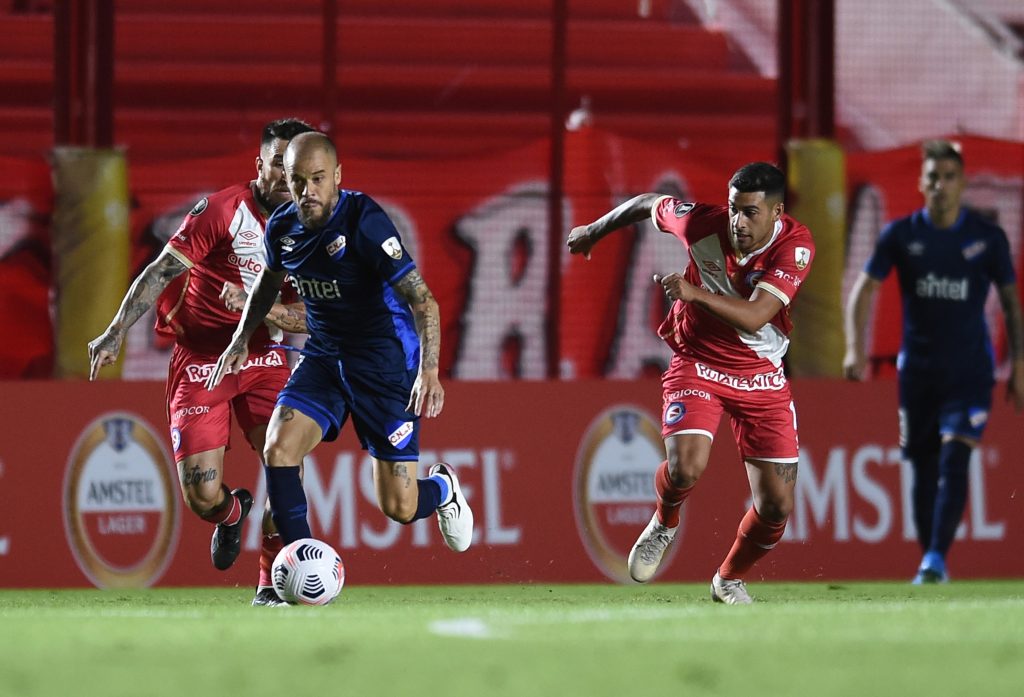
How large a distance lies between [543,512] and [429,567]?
680 mm

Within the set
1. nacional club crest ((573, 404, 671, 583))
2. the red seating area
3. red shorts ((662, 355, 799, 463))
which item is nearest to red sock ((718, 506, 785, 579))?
red shorts ((662, 355, 799, 463))

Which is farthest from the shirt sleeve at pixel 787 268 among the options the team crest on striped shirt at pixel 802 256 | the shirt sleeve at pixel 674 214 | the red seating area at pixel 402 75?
the red seating area at pixel 402 75

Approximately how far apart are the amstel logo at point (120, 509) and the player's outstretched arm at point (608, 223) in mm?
2986

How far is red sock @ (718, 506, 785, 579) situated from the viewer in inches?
Answer: 296

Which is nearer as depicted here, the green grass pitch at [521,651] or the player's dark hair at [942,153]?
the green grass pitch at [521,651]

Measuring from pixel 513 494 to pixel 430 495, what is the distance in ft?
7.73

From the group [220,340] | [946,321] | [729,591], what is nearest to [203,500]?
[220,340]

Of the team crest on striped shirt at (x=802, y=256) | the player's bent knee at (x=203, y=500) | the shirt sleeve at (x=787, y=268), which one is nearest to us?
the shirt sleeve at (x=787, y=268)

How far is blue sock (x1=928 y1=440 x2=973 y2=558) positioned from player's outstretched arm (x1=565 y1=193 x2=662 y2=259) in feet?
8.00

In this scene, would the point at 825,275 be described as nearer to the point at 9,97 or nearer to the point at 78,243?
the point at 78,243

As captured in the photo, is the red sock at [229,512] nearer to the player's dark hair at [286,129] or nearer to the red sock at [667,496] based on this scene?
the player's dark hair at [286,129]

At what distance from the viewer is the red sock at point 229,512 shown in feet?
26.6

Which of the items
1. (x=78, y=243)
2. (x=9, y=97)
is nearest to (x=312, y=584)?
(x=78, y=243)

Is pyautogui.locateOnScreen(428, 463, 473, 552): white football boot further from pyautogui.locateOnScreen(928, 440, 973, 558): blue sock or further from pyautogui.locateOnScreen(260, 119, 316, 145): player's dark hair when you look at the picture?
pyautogui.locateOnScreen(928, 440, 973, 558): blue sock
